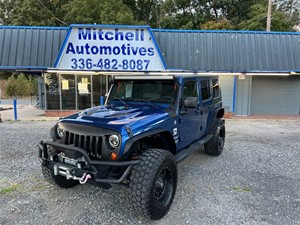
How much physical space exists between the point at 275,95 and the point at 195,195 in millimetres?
11935

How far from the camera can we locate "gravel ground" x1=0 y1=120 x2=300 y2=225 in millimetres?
3410

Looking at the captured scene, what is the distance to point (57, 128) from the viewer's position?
12.5 ft

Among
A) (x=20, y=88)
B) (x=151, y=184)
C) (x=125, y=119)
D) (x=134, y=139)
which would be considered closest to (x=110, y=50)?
(x=125, y=119)

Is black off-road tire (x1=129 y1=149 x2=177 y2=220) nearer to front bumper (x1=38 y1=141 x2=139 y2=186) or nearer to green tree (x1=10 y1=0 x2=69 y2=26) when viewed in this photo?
front bumper (x1=38 y1=141 x2=139 y2=186)

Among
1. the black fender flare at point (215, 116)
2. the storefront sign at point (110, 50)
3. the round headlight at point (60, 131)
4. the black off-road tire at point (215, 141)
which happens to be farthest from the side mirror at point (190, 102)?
the storefront sign at point (110, 50)

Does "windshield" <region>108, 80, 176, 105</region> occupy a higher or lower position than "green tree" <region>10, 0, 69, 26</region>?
lower

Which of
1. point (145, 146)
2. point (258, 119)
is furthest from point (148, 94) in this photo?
point (258, 119)

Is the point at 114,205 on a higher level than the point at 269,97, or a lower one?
lower

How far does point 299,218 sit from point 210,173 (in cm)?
181

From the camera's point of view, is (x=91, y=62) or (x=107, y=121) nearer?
(x=107, y=121)

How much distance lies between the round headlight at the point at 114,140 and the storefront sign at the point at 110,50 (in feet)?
26.7

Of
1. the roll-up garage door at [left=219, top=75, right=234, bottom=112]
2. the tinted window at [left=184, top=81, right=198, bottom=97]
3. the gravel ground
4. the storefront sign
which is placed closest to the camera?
the gravel ground

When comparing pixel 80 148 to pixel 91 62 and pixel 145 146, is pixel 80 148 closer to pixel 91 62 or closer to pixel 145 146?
pixel 145 146

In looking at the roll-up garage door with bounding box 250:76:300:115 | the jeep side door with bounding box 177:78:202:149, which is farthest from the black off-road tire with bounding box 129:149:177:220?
the roll-up garage door with bounding box 250:76:300:115
